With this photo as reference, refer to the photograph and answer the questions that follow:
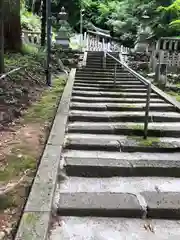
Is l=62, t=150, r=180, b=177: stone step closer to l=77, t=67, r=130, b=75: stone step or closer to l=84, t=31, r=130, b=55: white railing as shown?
l=77, t=67, r=130, b=75: stone step

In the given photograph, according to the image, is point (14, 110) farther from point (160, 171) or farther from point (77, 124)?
point (160, 171)

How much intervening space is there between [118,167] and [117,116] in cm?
158

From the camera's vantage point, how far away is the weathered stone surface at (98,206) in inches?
91.0

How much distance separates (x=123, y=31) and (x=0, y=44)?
42.5ft

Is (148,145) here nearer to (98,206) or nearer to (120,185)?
(120,185)

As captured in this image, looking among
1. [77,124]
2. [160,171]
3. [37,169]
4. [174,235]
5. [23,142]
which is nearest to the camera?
[174,235]

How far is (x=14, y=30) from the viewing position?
30.9 feet

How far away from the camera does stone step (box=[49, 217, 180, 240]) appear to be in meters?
2.07

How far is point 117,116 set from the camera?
14.5 ft

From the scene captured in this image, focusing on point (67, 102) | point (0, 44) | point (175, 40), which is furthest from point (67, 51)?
point (67, 102)

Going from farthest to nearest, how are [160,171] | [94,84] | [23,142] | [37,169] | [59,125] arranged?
[94,84] < [59,125] < [23,142] < [160,171] < [37,169]

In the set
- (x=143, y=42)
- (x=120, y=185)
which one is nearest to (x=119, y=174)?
(x=120, y=185)

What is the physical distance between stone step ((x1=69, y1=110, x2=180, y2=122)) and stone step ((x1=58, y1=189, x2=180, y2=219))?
196 cm

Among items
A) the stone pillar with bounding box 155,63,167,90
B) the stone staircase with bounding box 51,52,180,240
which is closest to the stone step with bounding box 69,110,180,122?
the stone staircase with bounding box 51,52,180,240
